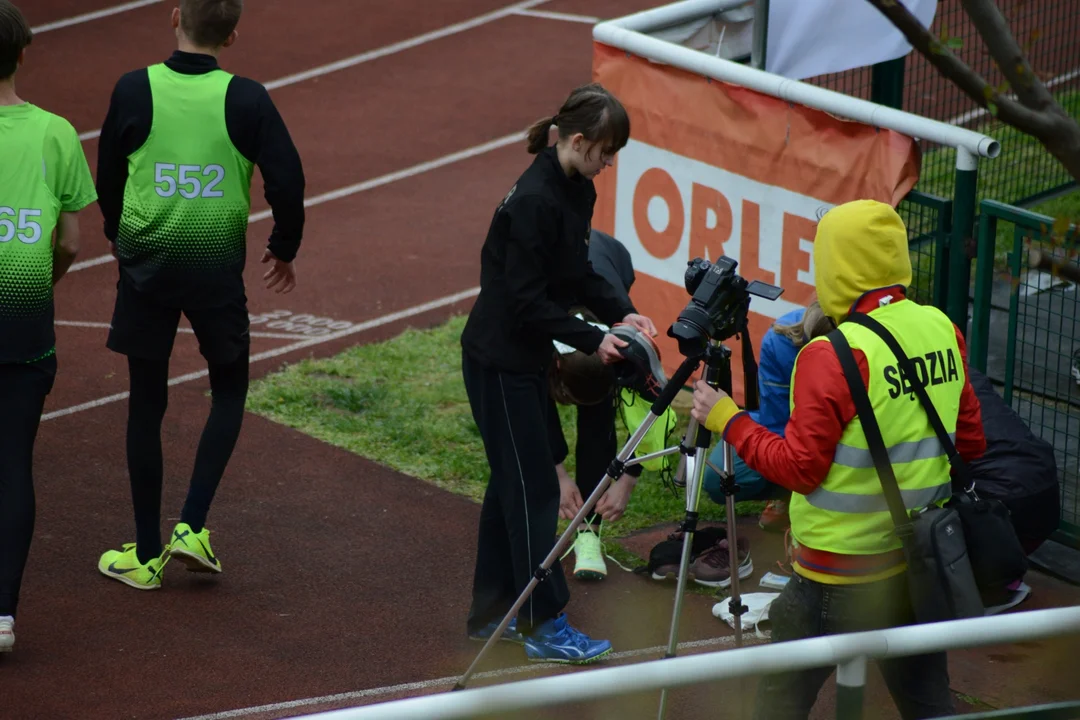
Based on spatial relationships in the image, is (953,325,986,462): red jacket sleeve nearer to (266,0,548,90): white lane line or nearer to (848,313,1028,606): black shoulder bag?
(848,313,1028,606): black shoulder bag

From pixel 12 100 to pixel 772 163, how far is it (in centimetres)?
328

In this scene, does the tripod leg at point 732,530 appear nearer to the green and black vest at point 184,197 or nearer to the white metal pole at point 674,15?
the green and black vest at point 184,197

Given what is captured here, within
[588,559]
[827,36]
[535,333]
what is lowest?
[588,559]

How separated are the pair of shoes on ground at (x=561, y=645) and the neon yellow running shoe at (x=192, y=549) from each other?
1233 mm

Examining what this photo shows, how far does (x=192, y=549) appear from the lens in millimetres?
5480

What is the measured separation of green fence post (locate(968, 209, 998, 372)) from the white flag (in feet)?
5.33

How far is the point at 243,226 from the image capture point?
5.33 m

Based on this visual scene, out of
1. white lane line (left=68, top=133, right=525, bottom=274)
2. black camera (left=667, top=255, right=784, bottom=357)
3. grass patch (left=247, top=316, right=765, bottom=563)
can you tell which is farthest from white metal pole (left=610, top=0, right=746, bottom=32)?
white lane line (left=68, top=133, right=525, bottom=274)

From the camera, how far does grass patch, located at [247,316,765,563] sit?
6.62 metres

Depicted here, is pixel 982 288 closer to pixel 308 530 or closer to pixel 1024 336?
pixel 1024 336

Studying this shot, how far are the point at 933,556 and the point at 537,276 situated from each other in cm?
162

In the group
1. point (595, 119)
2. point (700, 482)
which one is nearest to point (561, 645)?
point (700, 482)

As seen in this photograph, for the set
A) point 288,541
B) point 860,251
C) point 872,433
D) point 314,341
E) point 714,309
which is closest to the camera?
point 872,433

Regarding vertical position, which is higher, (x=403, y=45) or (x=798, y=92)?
(x=798, y=92)
